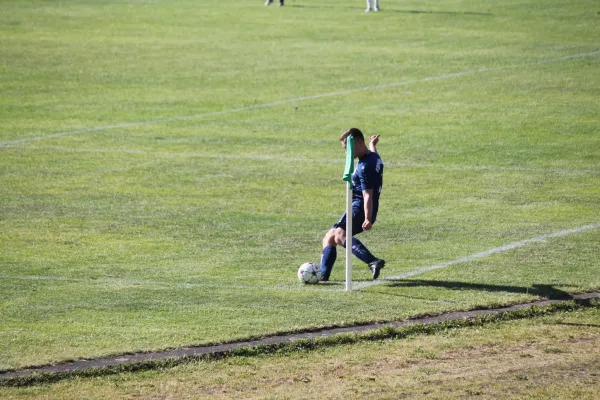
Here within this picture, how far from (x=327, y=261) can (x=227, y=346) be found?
9.32 feet

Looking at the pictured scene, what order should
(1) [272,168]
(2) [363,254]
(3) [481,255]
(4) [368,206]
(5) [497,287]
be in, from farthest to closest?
(1) [272,168], (3) [481,255], (2) [363,254], (4) [368,206], (5) [497,287]

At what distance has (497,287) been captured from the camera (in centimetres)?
1282

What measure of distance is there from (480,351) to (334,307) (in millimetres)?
2037

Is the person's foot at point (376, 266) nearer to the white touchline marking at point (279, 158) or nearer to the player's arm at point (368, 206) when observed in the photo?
the player's arm at point (368, 206)

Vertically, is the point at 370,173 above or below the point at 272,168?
above

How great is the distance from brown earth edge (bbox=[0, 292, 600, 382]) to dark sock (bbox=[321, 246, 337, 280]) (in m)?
1.86

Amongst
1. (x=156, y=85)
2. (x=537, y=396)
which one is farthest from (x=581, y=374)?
(x=156, y=85)

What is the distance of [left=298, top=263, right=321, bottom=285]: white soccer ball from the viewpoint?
13.1 meters

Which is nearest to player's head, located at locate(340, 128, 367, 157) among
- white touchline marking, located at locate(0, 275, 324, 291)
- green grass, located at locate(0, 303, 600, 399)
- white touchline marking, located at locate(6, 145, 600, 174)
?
white touchline marking, located at locate(0, 275, 324, 291)

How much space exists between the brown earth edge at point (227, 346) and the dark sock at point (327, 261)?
6.11 feet

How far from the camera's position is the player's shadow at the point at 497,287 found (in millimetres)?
12492

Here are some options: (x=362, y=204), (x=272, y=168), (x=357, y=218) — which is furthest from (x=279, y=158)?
(x=357, y=218)

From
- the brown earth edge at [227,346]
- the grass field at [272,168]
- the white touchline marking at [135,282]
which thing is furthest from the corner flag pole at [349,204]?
the brown earth edge at [227,346]

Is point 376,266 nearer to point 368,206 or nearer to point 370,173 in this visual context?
point 368,206
